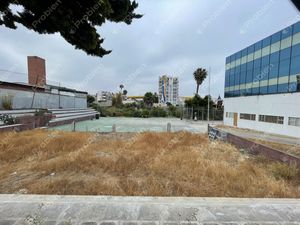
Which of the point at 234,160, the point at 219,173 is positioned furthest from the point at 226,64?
the point at 219,173

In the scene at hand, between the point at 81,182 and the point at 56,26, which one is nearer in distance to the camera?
the point at 56,26

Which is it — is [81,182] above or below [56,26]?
below

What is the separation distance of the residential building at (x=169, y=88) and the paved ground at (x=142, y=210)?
75.8 m

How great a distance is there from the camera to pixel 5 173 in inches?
177

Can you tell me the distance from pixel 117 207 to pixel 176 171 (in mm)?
2190

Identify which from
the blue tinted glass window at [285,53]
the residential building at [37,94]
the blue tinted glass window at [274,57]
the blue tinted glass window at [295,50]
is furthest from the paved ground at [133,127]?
the blue tinted glass window at [295,50]

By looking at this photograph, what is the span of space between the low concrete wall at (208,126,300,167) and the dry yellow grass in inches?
16.2

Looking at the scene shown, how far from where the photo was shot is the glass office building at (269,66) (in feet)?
47.3

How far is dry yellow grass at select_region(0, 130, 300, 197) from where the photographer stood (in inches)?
142

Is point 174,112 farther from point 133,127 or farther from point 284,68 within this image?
point 284,68

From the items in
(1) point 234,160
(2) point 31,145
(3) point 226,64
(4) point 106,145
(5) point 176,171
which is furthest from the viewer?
(3) point 226,64

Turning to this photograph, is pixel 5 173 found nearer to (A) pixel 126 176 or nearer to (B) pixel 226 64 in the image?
(A) pixel 126 176

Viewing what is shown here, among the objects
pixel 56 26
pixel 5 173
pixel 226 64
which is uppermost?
pixel 226 64

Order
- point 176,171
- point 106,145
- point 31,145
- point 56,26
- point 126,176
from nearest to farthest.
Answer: point 56,26, point 126,176, point 176,171, point 31,145, point 106,145
